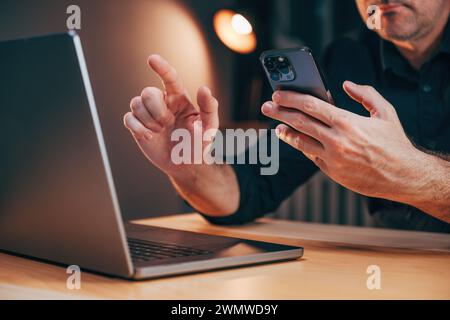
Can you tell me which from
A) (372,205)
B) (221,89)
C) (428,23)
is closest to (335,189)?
(221,89)

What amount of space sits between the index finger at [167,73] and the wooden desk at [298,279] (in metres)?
0.34

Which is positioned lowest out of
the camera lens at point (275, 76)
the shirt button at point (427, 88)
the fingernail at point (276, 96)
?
the fingernail at point (276, 96)

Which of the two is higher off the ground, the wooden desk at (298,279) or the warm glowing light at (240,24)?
the warm glowing light at (240,24)

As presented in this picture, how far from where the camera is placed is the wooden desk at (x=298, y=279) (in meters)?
0.64

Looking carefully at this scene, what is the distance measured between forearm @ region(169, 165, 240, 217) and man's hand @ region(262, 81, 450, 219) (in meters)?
0.28

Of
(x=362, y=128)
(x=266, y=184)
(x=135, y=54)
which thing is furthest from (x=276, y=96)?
(x=135, y=54)

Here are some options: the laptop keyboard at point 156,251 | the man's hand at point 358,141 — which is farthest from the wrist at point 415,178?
the laptop keyboard at point 156,251

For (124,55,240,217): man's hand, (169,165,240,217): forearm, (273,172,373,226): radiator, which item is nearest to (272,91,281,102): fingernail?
(124,55,240,217): man's hand

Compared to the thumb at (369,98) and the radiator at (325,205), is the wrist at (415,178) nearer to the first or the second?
the thumb at (369,98)

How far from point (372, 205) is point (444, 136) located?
0.25 meters

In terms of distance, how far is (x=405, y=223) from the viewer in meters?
1.51

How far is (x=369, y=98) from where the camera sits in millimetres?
860
